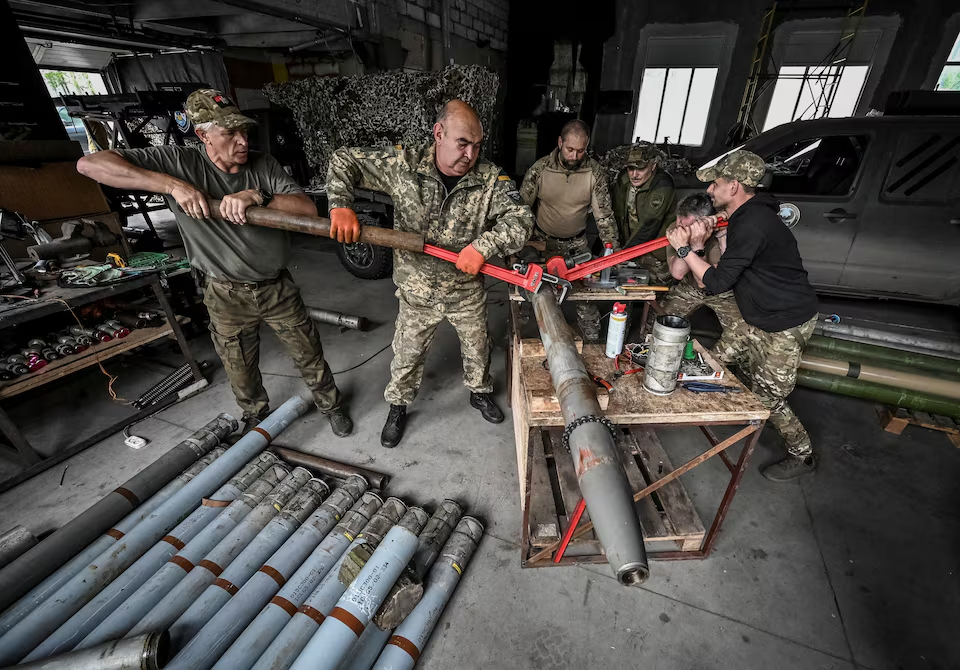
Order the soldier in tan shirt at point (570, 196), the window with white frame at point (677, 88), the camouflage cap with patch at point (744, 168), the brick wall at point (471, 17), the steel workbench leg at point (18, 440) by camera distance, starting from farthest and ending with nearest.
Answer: the window with white frame at point (677, 88), the brick wall at point (471, 17), the soldier in tan shirt at point (570, 196), the steel workbench leg at point (18, 440), the camouflage cap with patch at point (744, 168)

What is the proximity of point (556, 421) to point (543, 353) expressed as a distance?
1.79 feet

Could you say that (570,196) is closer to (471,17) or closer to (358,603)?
(358,603)

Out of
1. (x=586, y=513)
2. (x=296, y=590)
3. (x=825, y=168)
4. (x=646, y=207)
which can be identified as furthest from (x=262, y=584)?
(x=825, y=168)

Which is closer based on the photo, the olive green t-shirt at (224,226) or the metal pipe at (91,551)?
the metal pipe at (91,551)

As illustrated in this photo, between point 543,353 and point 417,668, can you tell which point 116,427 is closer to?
point 417,668

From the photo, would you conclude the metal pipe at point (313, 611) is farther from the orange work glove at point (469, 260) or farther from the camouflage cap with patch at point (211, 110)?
the camouflage cap with patch at point (211, 110)

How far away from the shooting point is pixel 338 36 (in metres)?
5.42

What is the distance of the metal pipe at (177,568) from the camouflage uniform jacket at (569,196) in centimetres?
301

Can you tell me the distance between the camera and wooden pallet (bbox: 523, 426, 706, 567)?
202cm

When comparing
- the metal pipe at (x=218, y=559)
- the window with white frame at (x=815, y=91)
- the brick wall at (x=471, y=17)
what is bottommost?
the metal pipe at (x=218, y=559)

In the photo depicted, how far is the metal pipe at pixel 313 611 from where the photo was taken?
5.06ft

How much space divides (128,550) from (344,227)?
1.93 m

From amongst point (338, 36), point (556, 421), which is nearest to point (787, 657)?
point (556, 421)

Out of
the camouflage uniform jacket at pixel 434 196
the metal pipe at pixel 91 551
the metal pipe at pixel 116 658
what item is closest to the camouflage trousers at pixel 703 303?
the camouflage uniform jacket at pixel 434 196
